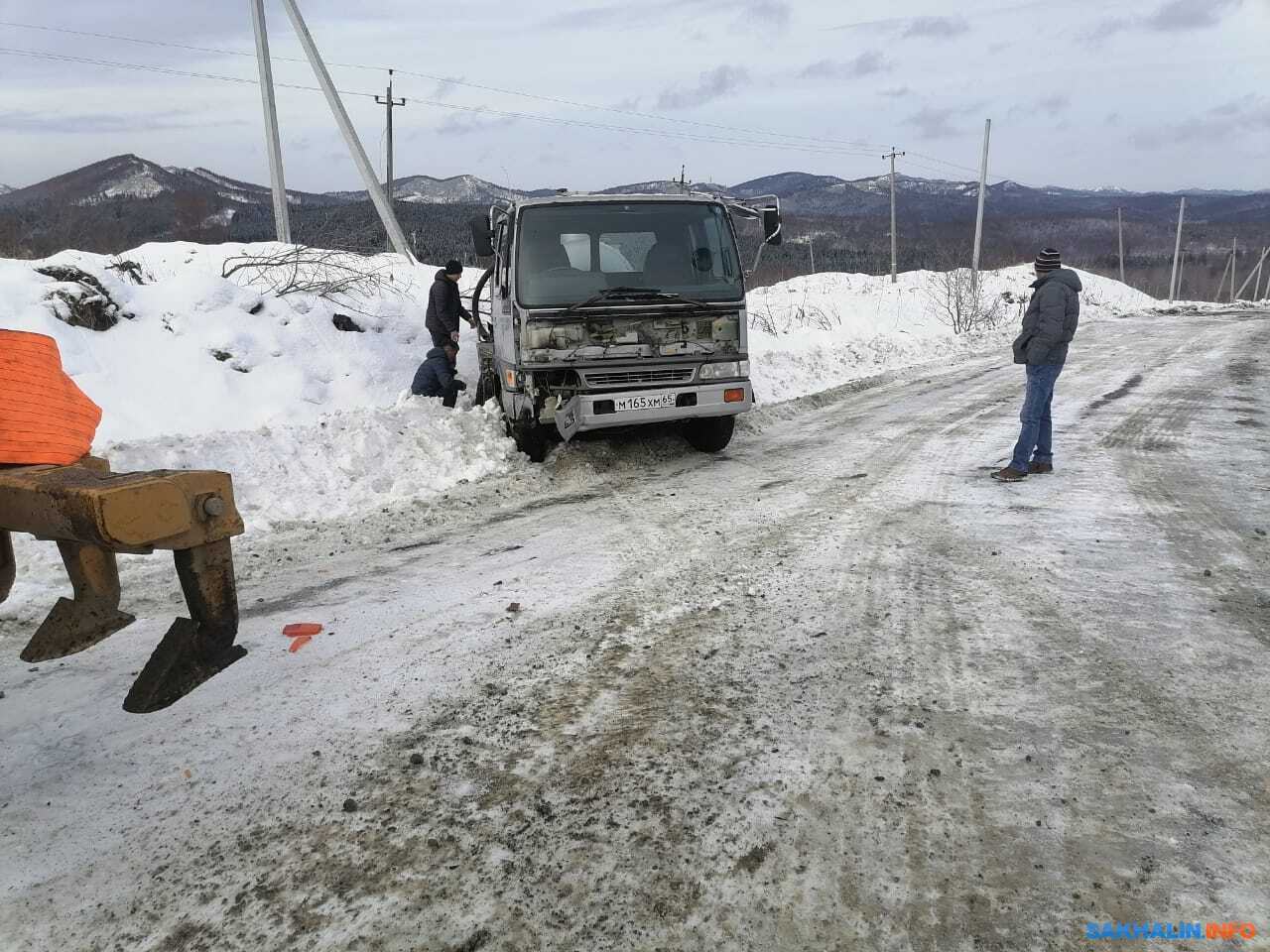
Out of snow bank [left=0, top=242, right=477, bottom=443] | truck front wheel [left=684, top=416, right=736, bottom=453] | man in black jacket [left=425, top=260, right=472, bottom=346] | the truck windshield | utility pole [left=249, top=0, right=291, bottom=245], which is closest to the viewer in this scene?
the truck windshield

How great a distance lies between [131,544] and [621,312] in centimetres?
533

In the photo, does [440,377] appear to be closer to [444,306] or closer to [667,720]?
[444,306]

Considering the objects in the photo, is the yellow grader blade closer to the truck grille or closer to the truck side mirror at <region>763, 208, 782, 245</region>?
the truck grille

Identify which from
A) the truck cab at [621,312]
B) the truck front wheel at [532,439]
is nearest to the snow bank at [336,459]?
the truck front wheel at [532,439]

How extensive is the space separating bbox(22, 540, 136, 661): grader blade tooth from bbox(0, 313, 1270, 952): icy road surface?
78 cm

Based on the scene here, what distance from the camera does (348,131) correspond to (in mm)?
18484

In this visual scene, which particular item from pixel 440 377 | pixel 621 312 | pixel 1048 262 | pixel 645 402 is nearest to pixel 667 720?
pixel 645 402

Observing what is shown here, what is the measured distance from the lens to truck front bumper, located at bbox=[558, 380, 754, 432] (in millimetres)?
6750

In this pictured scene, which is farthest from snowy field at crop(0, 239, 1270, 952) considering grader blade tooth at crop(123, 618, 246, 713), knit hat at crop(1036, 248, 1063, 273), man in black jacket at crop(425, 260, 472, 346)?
man in black jacket at crop(425, 260, 472, 346)

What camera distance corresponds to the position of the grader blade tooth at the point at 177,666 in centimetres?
213

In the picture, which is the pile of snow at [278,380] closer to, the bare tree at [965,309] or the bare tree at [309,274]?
the bare tree at [309,274]

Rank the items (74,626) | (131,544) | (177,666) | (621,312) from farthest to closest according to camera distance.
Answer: (621,312)
(177,666)
(74,626)
(131,544)

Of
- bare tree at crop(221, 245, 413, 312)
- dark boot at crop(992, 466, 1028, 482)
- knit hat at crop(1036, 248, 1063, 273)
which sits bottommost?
dark boot at crop(992, 466, 1028, 482)

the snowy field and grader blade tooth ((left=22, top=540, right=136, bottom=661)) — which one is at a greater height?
grader blade tooth ((left=22, top=540, right=136, bottom=661))
